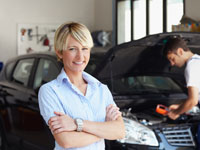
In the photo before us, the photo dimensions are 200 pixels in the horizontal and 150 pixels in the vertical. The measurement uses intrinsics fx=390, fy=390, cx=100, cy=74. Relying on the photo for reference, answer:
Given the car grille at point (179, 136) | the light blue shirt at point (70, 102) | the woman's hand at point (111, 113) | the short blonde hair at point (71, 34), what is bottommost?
the car grille at point (179, 136)

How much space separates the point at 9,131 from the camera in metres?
3.53

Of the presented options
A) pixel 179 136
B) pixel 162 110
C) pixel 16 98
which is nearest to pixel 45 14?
pixel 16 98

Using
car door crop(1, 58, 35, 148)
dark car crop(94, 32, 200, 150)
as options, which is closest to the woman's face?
dark car crop(94, 32, 200, 150)

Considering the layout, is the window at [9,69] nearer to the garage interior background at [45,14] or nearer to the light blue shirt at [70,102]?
the light blue shirt at [70,102]

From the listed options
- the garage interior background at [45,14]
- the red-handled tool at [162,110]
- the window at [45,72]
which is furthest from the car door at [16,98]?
the garage interior background at [45,14]

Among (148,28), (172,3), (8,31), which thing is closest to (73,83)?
(172,3)

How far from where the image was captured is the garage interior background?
895 centimetres

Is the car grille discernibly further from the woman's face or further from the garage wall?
the garage wall

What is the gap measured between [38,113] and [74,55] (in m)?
1.73

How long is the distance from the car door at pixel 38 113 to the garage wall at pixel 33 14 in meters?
5.92

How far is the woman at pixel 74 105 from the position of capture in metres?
1.30

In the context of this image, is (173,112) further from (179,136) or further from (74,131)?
(74,131)

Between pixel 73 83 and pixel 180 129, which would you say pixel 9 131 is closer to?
pixel 180 129

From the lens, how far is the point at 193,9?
20.0ft
